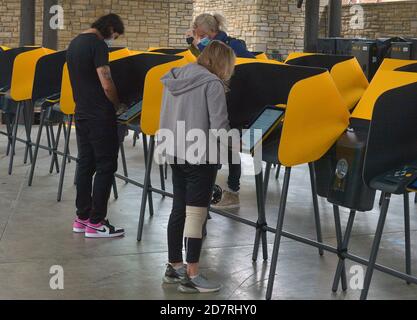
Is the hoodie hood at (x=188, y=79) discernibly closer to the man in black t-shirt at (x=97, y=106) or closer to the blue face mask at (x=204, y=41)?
the man in black t-shirt at (x=97, y=106)

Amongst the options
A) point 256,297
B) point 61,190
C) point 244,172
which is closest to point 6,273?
point 256,297

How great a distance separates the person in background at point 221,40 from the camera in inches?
230

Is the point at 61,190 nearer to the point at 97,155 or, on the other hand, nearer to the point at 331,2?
the point at 97,155

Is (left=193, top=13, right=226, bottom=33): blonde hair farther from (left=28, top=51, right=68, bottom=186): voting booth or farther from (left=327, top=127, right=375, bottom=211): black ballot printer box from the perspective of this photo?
(left=327, top=127, right=375, bottom=211): black ballot printer box

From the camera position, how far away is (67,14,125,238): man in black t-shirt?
4.85m

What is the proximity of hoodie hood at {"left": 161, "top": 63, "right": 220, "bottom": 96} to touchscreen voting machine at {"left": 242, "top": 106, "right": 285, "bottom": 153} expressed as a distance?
475mm

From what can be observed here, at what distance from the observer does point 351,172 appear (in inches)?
154

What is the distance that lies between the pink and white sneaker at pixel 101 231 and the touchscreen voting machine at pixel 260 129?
1.41 metres

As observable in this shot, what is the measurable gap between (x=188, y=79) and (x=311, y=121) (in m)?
0.65

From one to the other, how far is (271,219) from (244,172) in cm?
219

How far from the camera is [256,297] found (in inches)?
160
